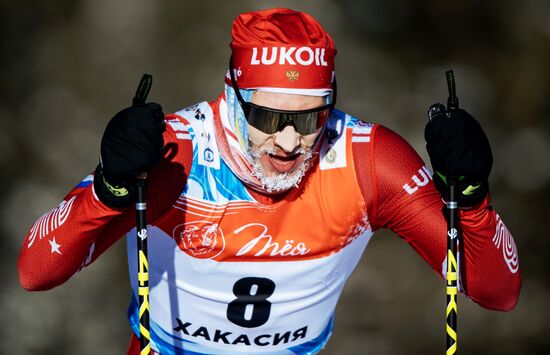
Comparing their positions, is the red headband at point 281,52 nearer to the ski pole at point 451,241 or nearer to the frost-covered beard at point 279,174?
the frost-covered beard at point 279,174

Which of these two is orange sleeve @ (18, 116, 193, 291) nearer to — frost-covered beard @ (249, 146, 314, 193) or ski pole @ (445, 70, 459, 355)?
frost-covered beard @ (249, 146, 314, 193)

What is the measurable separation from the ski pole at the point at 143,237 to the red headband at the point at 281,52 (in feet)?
1.00

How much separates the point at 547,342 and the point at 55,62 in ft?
9.72

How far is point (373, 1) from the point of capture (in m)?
5.20

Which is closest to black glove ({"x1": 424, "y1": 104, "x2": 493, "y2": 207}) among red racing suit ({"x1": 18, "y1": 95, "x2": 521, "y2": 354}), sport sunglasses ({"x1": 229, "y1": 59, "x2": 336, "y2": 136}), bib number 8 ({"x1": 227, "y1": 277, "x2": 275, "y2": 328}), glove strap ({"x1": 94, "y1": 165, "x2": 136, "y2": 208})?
red racing suit ({"x1": 18, "y1": 95, "x2": 521, "y2": 354})

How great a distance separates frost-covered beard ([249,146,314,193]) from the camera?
9.18ft

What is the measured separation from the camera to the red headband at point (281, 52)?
2750 mm

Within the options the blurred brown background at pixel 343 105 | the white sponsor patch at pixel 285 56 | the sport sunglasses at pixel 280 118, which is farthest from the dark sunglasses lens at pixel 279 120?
the blurred brown background at pixel 343 105

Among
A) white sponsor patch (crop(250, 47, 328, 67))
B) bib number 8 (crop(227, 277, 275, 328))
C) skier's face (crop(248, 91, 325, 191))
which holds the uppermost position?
white sponsor patch (crop(250, 47, 328, 67))

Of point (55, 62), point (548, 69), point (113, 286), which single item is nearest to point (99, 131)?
point (55, 62)

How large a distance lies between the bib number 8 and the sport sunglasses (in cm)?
49

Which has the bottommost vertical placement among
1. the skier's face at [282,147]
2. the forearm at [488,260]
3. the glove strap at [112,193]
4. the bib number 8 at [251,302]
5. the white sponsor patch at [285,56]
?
the bib number 8 at [251,302]

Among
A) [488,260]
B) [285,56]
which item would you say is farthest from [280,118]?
[488,260]

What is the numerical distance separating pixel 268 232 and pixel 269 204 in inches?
3.1
